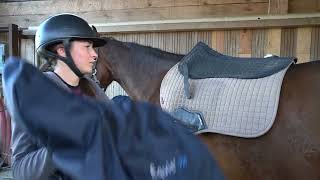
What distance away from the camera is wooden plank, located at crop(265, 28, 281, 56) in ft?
11.0

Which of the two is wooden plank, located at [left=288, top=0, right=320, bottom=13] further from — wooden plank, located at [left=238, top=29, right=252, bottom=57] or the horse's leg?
the horse's leg

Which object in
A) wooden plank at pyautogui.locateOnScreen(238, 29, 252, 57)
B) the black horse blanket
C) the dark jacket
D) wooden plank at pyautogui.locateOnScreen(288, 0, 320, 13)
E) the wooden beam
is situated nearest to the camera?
the black horse blanket

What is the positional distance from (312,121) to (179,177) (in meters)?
1.24

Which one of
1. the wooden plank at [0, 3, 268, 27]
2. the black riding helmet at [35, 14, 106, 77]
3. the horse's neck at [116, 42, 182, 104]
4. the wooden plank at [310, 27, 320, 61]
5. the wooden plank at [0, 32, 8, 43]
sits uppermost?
the wooden plank at [0, 3, 268, 27]

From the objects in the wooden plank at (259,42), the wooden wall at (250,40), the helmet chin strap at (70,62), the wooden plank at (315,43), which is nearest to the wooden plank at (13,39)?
the wooden wall at (250,40)

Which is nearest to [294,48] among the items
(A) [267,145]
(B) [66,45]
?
(A) [267,145]

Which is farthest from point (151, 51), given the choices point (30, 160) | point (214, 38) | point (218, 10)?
point (30, 160)

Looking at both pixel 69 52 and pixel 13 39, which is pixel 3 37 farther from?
pixel 69 52

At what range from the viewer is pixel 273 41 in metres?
3.38

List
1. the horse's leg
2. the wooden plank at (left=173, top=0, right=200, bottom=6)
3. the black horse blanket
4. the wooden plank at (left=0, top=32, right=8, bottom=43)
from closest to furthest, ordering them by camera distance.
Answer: the black horse blanket < the horse's leg < the wooden plank at (left=173, top=0, right=200, bottom=6) < the wooden plank at (left=0, top=32, right=8, bottom=43)

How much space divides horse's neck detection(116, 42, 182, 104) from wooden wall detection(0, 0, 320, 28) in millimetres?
1295

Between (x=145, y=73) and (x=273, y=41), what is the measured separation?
1466 millimetres

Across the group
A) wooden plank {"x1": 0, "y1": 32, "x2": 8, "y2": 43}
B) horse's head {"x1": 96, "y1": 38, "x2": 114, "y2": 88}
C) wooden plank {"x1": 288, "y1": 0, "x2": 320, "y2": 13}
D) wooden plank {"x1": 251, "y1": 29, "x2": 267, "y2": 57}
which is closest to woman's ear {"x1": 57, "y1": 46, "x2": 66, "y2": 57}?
horse's head {"x1": 96, "y1": 38, "x2": 114, "y2": 88}

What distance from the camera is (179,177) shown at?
2.30ft
